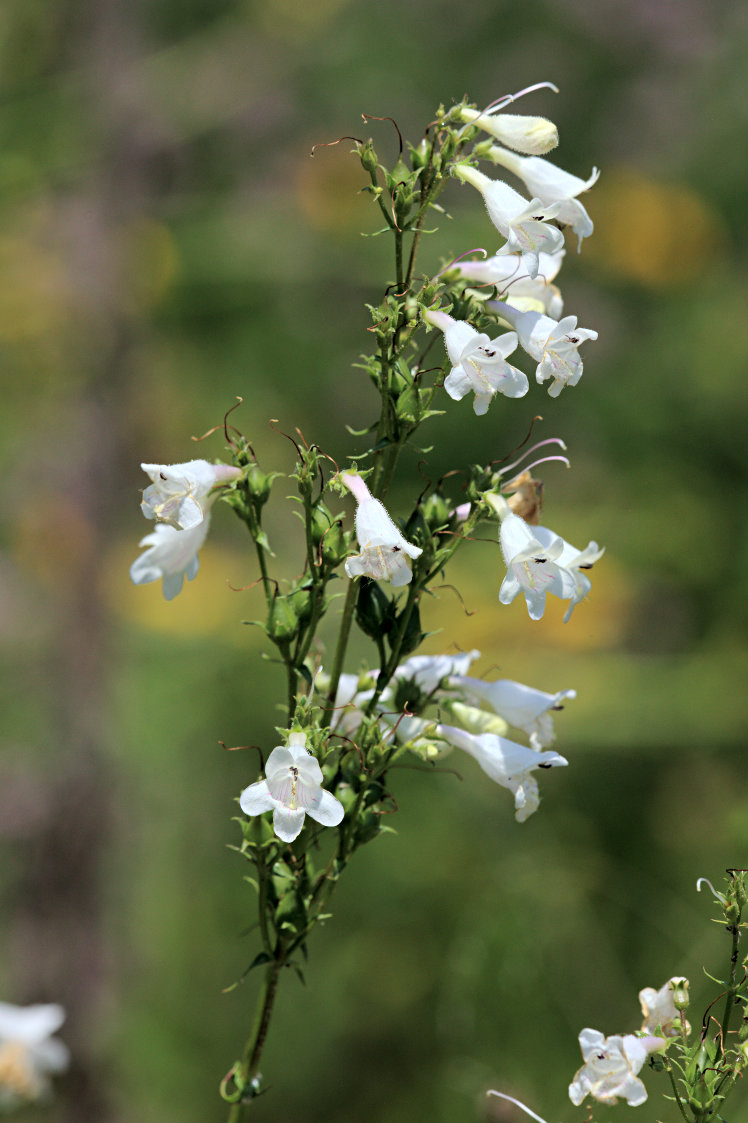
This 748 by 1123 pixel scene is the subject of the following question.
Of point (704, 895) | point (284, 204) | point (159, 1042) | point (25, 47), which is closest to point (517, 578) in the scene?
point (704, 895)

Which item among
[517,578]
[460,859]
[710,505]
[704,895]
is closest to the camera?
Result: [517,578]

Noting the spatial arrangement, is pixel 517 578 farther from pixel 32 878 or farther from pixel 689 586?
pixel 689 586

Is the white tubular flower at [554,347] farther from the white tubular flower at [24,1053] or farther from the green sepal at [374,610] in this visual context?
the white tubular flower at [24,1053]

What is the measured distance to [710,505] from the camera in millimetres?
5582

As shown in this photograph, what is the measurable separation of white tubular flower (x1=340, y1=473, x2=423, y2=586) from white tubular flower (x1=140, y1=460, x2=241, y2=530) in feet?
0.79

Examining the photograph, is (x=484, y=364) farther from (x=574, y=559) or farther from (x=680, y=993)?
(x=680, y=993)

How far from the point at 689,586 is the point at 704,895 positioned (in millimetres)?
2001

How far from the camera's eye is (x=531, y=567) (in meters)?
1.52

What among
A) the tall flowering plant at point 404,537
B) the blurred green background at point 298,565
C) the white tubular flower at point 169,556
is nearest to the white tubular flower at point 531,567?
the tall flowering plant at point 404,537

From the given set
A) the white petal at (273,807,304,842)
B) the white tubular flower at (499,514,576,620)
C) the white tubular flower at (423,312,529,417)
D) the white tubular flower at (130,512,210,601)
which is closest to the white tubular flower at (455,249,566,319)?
the white tubular flower at (423,312,529,417)

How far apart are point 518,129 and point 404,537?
636mm

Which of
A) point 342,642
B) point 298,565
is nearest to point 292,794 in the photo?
point 342,642

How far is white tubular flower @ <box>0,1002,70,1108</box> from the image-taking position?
2443 millimetres

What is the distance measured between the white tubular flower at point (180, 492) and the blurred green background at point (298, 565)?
1.91 meters
